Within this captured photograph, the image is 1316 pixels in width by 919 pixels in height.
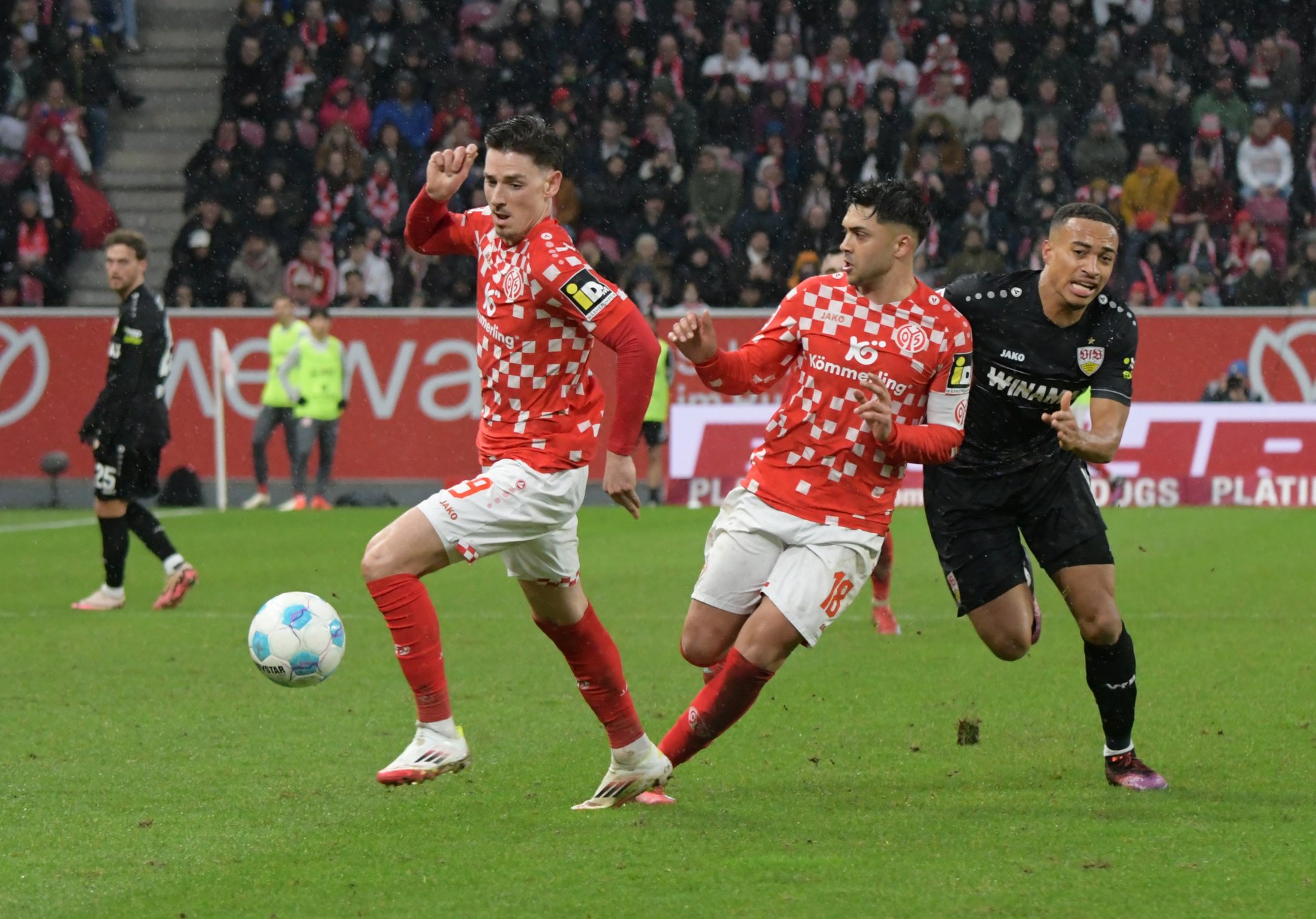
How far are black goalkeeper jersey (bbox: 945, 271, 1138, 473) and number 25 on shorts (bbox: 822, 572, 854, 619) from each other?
88cm

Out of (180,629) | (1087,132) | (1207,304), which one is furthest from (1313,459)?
(180,629)

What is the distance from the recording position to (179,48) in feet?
78.1

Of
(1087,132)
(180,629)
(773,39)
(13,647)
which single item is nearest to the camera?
(13,647)

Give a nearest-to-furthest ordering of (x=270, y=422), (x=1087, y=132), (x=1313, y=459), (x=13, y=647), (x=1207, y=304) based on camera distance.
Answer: (x=13, y=647)
(x=1313, y=459)
(x=270, y=422)
(x=1207, y=304)
(x=1087, y=132)

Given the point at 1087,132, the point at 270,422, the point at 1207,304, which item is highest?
the point at 1087,132

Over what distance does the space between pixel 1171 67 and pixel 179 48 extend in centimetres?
1300

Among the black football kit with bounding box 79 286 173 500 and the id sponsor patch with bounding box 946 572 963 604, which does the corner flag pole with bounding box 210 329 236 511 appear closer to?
the black football kit with bounding box 79 286 173 500

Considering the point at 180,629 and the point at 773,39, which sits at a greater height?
the point at 773,39

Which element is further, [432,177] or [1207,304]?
[1207,304]

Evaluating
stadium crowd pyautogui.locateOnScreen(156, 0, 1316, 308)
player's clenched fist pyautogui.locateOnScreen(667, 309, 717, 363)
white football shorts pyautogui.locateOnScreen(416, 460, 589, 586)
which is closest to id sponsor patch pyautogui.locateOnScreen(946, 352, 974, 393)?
player's clenched fist pyautogui.locateOnScreen(667, 309, 717, 363)

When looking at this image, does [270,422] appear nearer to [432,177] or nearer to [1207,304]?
[1207,304]

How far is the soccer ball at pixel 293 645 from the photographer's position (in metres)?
5.59

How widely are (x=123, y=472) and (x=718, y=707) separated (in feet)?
19.4

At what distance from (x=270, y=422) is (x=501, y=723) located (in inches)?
438
